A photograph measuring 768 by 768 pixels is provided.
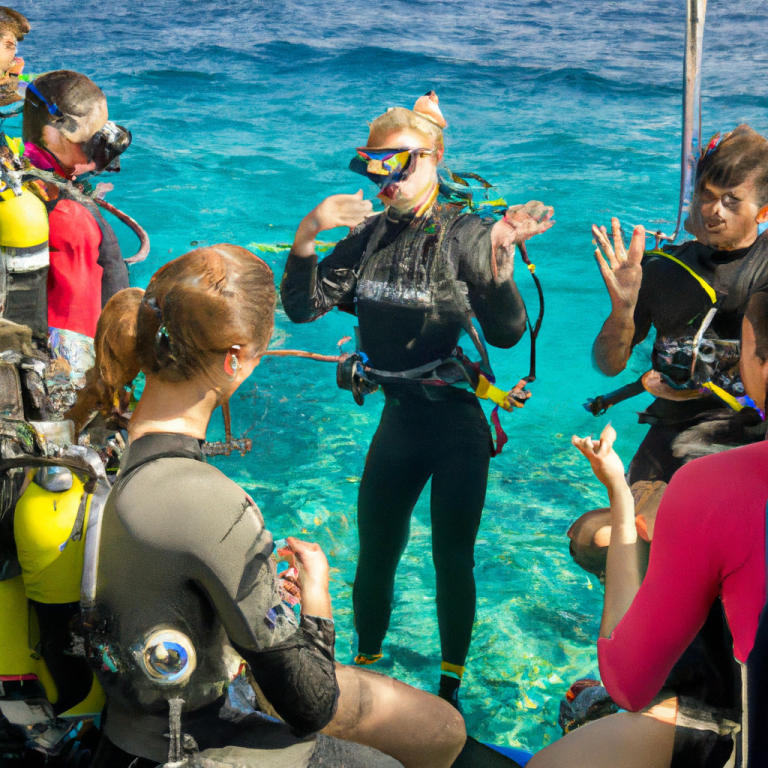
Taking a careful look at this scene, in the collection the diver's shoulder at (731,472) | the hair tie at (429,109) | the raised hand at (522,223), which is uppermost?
the hair tie at (429,109)

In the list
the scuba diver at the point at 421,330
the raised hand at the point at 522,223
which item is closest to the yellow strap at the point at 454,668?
the scuba diver at the point at 421,330

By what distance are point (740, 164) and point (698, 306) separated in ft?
1.65

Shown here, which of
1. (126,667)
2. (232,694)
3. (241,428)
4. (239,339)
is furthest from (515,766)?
(241,428)

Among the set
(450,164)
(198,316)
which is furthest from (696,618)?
(450,164)

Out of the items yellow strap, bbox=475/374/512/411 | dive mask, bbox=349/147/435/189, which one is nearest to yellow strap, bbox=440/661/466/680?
yellow strap, bbox=475/374/512/411

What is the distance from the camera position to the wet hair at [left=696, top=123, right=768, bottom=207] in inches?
105

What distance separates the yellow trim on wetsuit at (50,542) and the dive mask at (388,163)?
1.74 metres

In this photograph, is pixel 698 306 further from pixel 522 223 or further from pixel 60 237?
pixel 60 237

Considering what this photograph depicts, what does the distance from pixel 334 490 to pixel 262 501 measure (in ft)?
1.46

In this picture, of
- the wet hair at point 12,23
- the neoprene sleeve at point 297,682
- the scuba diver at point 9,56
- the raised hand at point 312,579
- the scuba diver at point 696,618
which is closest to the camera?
the scuba diver at point 696,618

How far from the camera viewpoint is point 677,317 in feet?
9.13

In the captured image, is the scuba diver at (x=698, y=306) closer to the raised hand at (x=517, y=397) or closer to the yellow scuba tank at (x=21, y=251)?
the raised hand at (x=517, y=397)

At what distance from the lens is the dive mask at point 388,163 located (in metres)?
2.85

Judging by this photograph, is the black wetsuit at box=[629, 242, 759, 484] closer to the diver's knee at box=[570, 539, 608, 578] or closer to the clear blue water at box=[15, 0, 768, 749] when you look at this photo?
the diver's knee at box=[570, 539, 608, 578]
